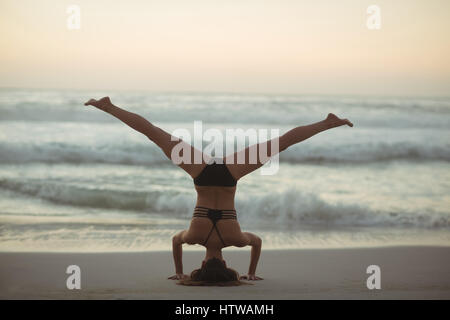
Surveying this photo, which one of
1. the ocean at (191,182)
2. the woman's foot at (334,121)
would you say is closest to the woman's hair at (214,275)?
the woman's foot at (334,121)

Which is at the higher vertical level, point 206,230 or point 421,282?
point 206,230

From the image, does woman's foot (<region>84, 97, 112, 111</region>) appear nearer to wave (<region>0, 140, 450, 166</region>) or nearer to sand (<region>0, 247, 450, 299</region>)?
sand (<region>0, 247, 450, 299</region>)

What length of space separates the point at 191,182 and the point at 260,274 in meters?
5.26

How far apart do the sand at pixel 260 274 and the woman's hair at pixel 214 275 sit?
2.3 inches

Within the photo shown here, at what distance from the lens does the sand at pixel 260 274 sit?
466cm

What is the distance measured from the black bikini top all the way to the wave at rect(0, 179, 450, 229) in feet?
11.1

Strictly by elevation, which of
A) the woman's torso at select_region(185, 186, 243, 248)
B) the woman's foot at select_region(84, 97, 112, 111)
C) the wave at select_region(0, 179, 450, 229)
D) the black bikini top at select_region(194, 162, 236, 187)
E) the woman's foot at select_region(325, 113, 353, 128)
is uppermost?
the woman's foot at select_region(84, 97, 112, 111)

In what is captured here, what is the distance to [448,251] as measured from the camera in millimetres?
6586

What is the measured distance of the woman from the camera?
4.62 m

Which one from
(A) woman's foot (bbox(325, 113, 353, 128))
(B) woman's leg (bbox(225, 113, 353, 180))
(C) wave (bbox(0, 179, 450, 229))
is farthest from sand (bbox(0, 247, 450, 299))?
(C) wave (bbox(0, 179, 450, 229))

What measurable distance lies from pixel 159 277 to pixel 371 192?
5.48 meters

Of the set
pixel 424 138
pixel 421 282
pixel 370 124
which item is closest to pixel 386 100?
pixel 370 124

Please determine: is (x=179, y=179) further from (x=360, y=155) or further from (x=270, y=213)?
(x=360, y=155)

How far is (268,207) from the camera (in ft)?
28.7
